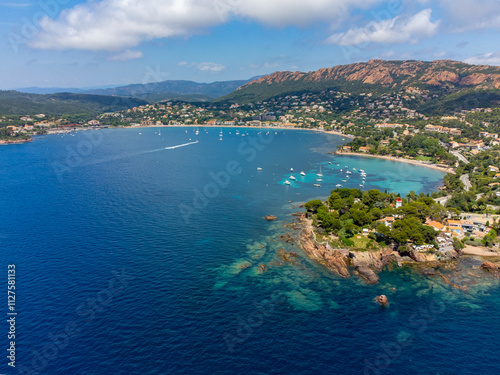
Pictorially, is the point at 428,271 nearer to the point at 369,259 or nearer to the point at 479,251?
the point at 369,259

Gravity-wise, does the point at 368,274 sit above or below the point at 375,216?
below

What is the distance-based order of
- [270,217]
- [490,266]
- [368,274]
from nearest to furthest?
1. [368,274]
2. [490,266]
3. [270,217]

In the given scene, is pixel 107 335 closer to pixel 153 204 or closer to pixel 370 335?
pixel 370 335
